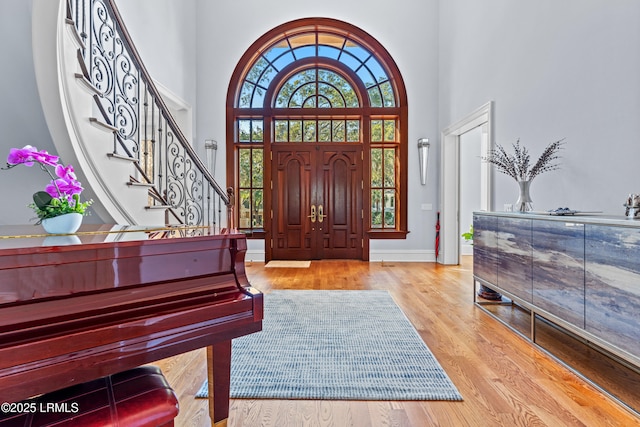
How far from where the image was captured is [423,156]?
607cm

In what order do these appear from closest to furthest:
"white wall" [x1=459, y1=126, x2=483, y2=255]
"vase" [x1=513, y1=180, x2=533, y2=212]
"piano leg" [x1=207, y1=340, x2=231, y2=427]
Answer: "piano leg" [x1=207, y1=340, x2=231, y2=427]
"vase" [x1=513, y1=180, x2=533, y2=212]
"white wall" [x1=459, y1=126, x2=483, y2=255]

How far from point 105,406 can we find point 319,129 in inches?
231

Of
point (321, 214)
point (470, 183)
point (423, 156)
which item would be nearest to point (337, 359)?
point (321, 214)

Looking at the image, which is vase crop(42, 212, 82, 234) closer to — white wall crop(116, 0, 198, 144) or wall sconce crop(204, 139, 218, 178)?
white wall crop(116, 0, 198, 144)

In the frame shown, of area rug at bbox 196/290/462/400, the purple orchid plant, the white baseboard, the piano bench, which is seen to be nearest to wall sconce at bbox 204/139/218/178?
the white baseboard

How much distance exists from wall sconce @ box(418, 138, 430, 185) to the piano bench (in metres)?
5.70

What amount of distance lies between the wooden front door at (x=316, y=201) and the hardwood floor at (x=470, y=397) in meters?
3.14

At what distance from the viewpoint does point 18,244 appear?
Answer: 3.41 ft

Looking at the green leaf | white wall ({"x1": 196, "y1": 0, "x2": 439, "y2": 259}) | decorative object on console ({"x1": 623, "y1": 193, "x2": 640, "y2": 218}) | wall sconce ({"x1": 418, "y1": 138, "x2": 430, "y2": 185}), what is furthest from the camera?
white wall ({"x1": 196, "y1": 0, "x2": 439, "y2": 259})

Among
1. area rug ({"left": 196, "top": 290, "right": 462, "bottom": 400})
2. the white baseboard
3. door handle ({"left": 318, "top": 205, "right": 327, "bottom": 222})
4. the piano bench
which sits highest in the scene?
door handle ({"left": 318, "top": 205, "right": 327, "bottom": 222})

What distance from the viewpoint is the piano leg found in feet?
4.91

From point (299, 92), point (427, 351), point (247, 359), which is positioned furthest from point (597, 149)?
point (299, 92)

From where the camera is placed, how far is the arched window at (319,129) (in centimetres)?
627

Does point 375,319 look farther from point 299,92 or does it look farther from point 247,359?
point 299,92
